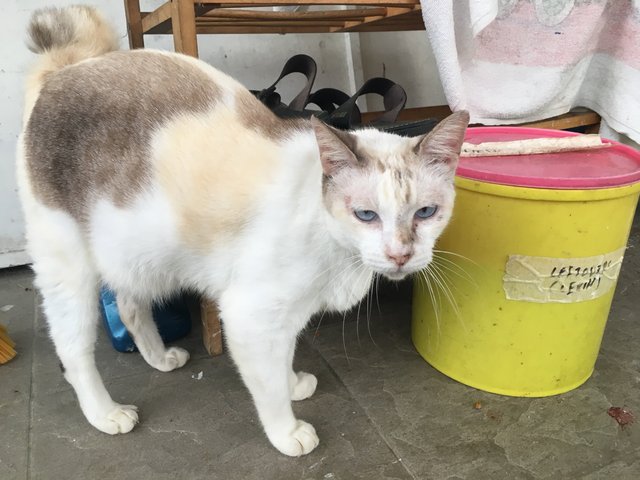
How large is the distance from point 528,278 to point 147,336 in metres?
0.94

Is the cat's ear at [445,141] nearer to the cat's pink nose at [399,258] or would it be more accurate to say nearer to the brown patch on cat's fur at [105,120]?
the cat's pink nose at [399,258]

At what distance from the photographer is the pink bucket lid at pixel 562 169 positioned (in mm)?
1030

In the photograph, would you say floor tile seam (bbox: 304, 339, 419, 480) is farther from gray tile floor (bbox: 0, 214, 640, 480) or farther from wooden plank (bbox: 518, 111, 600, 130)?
wooden plank (bbox: 518, 111, 600, 130)

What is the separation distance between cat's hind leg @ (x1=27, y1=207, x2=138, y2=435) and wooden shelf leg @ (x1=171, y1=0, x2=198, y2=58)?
0.44 meters

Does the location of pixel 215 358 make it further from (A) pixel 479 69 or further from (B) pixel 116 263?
(A) pixel 479 69

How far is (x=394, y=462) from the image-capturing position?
106 centimetres

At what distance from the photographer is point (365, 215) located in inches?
32.8

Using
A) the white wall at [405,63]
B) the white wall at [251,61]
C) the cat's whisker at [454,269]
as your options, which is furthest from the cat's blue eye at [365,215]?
the white wall at [405,63]

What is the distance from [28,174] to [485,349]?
1.08 meters

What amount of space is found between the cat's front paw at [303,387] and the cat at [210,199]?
0.50ft

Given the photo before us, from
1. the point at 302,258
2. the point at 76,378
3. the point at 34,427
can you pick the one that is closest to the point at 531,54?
A: the point at 302,258

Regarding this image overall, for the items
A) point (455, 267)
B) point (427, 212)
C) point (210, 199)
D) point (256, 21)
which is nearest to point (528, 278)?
point (455, 267)

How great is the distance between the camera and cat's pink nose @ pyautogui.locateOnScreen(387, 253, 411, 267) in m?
0.81

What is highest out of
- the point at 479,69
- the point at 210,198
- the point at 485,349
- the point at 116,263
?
the point at 479,69
